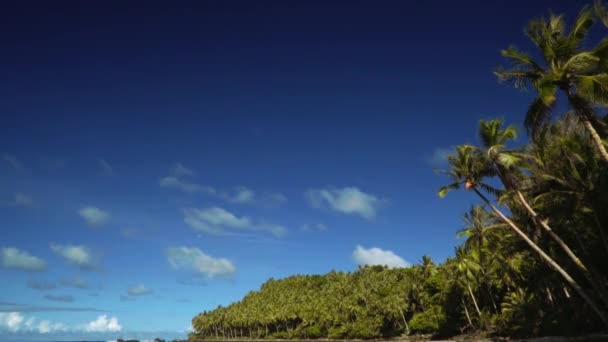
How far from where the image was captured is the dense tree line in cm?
2148

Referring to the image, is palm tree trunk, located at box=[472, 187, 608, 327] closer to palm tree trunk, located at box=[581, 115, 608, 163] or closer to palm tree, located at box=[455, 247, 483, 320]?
palm tree trunk, located at box=[581, 115, 608, 163]

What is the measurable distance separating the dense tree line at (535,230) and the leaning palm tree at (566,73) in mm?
49

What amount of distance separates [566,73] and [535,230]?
1584 centimetres

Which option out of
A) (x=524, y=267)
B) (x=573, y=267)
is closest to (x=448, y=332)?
(x=524, y=267)

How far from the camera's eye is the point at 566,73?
20703mm

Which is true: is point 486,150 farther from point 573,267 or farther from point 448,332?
point 448,332

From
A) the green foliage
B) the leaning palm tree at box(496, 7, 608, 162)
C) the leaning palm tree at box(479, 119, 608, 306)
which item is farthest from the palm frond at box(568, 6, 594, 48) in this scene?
the green foliage

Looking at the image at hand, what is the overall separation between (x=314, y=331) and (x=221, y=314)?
72.0 meters

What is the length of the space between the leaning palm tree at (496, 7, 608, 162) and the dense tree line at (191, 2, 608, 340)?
0.05m

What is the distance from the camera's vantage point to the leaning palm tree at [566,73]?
1962 centimetres

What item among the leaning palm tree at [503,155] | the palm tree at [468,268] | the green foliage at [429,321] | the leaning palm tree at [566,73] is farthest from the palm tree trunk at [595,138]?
the green foliage at [429,321]

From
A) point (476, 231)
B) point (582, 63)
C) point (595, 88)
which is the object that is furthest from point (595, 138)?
point (476, 231)

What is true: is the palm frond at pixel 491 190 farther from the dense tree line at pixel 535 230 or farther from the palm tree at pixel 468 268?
the palm tree at pixel 468 268

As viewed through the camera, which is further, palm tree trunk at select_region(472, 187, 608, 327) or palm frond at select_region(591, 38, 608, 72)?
palm tree trunk at select_region(472, 187, 608, 327)
